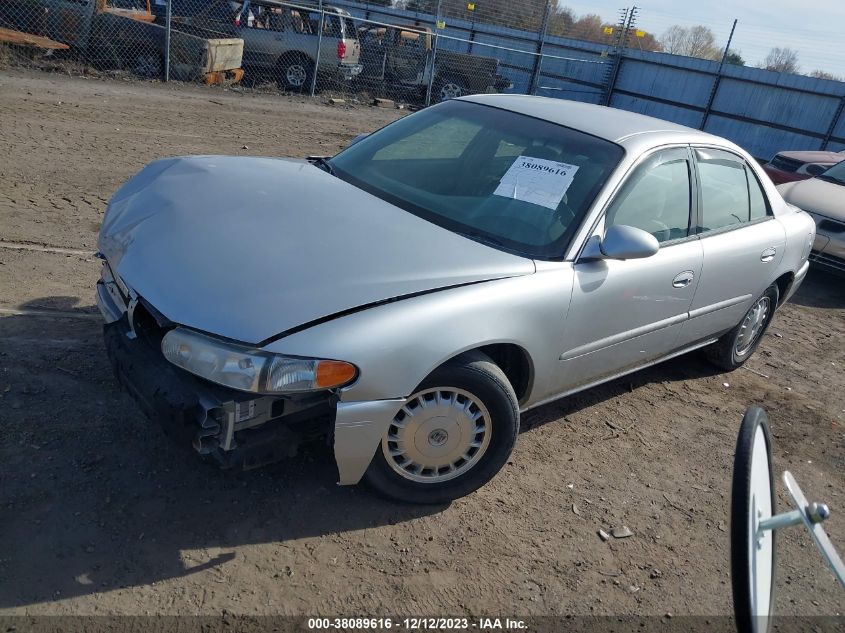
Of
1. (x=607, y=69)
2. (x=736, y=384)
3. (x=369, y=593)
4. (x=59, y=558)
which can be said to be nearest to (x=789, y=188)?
(x=736, y=384)

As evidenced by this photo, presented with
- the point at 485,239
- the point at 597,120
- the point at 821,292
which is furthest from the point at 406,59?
the point at 485,239

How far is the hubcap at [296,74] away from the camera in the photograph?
15.7 meters

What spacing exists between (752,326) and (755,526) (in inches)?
134

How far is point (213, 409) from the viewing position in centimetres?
271

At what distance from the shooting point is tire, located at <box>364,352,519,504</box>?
305 centimetres

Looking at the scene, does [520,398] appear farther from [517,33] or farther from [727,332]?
[517,33]

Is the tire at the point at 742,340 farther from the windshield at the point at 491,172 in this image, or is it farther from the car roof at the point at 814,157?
the car roof at the point at 814,157

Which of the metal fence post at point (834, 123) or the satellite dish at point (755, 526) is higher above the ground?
the metal fence post at point (834, 123)

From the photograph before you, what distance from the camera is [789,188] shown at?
8477mm

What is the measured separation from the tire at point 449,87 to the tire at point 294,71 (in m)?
3.60

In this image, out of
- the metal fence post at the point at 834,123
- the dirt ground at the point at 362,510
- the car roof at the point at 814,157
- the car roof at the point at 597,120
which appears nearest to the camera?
the dirt ground at the point at 362,510

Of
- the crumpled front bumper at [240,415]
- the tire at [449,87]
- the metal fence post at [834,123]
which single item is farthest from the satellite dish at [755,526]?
the metal fence post at [834,123]

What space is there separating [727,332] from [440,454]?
2724 mm

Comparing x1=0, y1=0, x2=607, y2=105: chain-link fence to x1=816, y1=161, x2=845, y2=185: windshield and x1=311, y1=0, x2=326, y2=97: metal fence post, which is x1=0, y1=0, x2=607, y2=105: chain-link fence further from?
x1=816, y1=161, x2=845, y2=185: windshield
